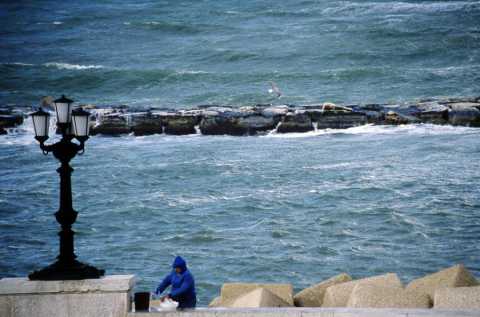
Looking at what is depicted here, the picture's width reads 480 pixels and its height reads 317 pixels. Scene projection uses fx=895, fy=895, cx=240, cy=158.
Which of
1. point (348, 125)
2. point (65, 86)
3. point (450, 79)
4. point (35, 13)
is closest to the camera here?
point (348, 125)

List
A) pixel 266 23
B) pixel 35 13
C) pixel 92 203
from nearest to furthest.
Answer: pixel 92 203 → pixel 266 23 → pixel 35 13

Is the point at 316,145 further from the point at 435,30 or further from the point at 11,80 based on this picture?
the point at 435,30

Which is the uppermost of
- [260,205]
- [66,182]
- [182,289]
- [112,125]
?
[66,182]

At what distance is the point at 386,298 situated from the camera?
9.00m

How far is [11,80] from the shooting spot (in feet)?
160

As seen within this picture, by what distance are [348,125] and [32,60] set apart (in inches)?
1104

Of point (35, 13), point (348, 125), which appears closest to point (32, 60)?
point (35, 13)

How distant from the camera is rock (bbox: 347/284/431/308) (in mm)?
8922

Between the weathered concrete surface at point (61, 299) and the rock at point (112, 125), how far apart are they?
24.3 m

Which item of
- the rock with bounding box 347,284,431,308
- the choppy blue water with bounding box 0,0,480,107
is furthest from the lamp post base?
the choppy blue water with bounding box 0,0,480,107

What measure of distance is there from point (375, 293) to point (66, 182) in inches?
134

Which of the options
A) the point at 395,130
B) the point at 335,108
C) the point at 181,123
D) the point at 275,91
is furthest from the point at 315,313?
the point at 275,91

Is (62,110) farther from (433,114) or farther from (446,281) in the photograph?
(433,114)

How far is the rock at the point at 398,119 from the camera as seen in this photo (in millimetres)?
31828
